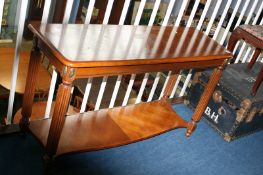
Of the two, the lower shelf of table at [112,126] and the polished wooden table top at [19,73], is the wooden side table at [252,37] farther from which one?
the polished wooden table top at [19,73]

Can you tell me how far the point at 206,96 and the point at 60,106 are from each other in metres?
1.14

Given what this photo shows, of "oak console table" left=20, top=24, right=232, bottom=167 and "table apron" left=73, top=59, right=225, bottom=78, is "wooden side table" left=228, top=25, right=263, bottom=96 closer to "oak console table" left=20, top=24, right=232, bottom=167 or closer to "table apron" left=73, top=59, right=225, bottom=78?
"oak console table" left=20, top=24, right=232, bottom=167

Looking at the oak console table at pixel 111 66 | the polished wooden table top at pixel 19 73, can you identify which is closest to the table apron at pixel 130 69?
the oak console table at pixel 111 66

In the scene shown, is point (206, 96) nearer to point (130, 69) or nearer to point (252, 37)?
point (252, 37)

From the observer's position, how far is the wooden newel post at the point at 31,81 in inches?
64.9

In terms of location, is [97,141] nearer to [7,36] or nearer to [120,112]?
[120,112]

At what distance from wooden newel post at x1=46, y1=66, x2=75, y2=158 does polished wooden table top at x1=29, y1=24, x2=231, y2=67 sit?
59 mm

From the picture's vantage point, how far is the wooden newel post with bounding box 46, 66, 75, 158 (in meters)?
1.35

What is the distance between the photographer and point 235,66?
2.80 meters

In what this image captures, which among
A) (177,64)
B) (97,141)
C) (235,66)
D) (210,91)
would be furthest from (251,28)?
(97,141)

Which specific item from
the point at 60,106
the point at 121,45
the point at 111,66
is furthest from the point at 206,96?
the point at 60,106

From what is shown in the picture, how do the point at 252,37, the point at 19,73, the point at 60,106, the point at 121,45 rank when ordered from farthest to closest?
the point at 19,73 < the point at 252,37 < the point at 121,45 < the point at 60,106

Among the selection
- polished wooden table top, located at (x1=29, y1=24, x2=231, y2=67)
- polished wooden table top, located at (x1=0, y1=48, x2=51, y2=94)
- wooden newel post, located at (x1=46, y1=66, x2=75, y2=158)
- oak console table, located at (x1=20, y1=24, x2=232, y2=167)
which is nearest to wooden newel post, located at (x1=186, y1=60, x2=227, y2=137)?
oak console table, located at (x1=20, y1=24, x2=232, y2=167)

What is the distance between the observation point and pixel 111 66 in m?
1.46
